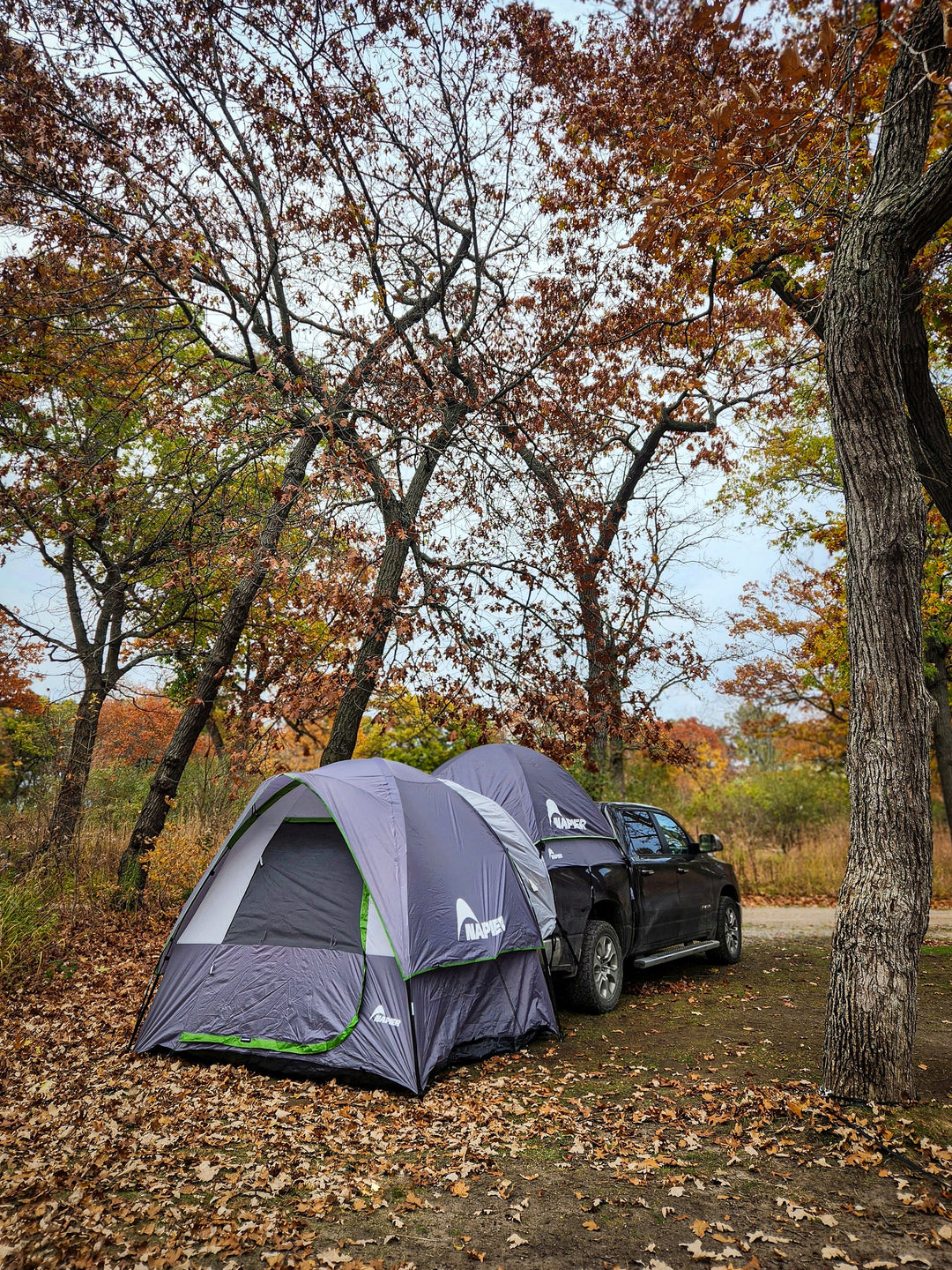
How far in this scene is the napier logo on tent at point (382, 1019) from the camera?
17.7 ft

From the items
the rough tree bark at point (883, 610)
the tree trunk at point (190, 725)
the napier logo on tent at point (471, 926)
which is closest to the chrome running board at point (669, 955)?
the napier logo on tent at point (471, 926)

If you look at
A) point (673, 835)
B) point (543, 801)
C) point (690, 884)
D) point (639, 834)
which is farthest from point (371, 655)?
point (690, 884)

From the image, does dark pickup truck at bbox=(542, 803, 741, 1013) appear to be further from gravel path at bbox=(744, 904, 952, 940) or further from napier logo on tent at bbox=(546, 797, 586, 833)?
gravel path at bbox=(744, 904, 952, 940)

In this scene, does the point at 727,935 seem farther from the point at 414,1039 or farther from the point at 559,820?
the point at 414,1039

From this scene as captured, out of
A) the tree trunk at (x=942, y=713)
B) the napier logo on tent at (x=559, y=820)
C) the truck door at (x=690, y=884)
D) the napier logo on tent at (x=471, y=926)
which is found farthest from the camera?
the tree trunk at (x=942, y=713)

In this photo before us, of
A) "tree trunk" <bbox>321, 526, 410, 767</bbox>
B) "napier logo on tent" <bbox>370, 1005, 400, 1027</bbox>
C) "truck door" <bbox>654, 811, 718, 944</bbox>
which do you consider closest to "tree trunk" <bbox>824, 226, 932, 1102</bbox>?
"napier logo on tent" <bbox>370, 1005, 400, 1027</bbox>

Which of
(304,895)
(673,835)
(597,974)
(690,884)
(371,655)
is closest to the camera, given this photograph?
(304,895)

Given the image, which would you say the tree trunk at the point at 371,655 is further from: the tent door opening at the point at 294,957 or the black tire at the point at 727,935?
the black tire at the point at 727,935

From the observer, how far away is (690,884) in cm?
895

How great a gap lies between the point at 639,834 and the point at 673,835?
2.75 feet

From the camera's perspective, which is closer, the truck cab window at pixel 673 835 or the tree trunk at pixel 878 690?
the tree trunk at pixel 878 690

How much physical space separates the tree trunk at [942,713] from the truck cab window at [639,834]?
10.1m

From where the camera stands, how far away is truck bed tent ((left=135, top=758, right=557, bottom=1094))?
550cm

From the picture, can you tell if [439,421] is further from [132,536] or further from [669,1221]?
[669,1221]
